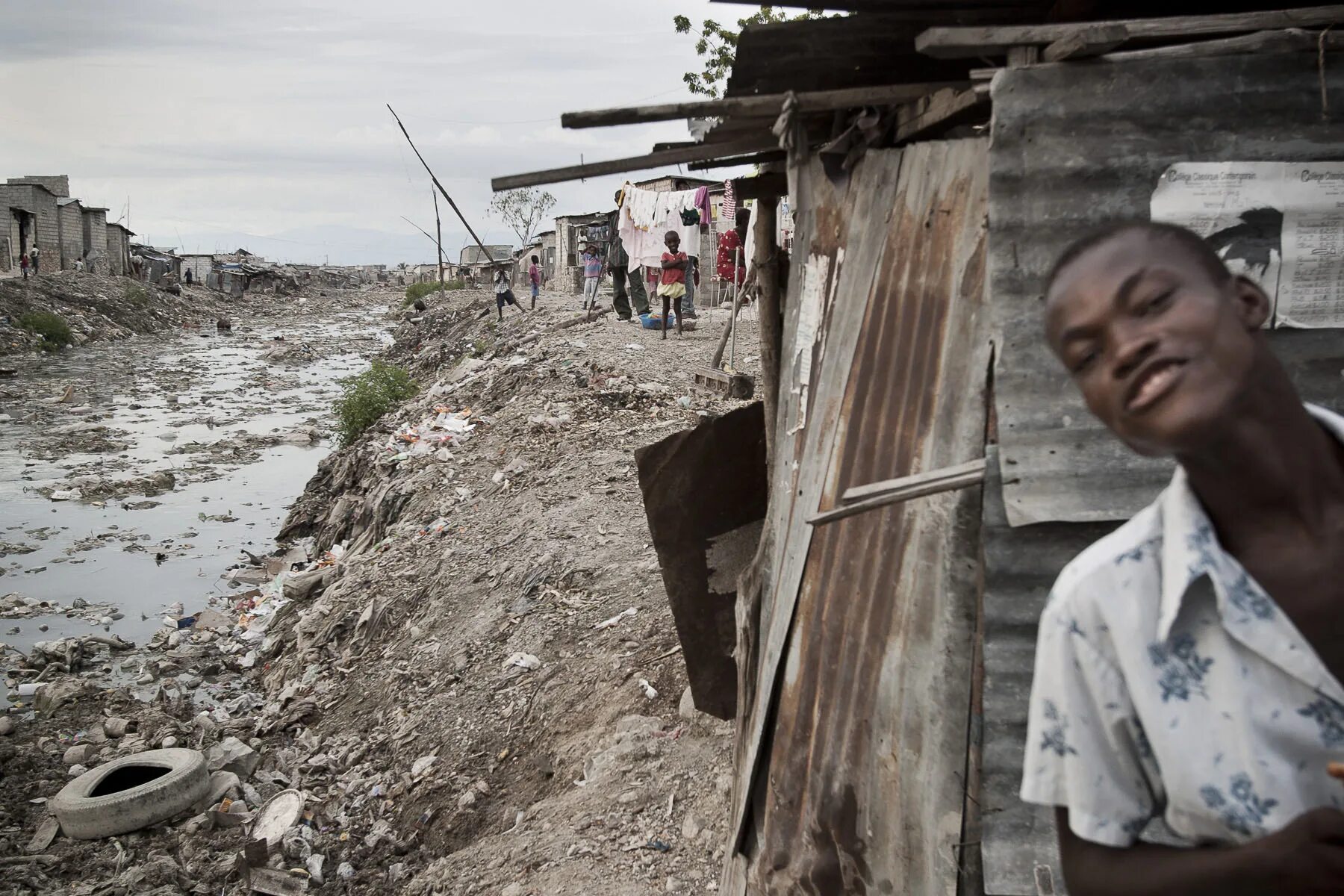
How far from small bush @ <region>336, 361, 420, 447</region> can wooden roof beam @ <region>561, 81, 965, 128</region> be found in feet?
38.7

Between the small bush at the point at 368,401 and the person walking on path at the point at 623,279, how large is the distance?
3.50m

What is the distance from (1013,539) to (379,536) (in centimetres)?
768

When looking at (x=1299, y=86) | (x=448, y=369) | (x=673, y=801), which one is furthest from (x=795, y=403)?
(x=448, y=369)

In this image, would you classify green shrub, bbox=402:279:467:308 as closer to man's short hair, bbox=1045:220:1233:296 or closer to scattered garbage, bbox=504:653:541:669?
scattered garbage, bbox=504:653:541:669

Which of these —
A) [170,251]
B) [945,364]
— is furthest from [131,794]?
[170,251]

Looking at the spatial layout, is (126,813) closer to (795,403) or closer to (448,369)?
(795,403)

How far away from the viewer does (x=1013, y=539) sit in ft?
7.39

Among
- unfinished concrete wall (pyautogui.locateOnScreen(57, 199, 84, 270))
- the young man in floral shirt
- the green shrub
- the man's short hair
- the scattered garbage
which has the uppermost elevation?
unfinished concrete wall (pyautogui.locateOnScreen(57, 199, 84, 270))

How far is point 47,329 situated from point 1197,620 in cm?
2950

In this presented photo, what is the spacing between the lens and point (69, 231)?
37688 mm

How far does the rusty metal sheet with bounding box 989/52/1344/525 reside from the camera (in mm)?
2104

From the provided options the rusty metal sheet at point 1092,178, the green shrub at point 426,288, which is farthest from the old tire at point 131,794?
the green shrub at point 426,288

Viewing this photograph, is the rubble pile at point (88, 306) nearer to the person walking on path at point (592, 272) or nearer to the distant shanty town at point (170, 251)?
the distant shanty town at point (170, 251)

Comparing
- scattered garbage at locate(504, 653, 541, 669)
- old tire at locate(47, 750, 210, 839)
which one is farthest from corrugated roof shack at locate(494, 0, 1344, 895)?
old tire at locate(47, 750, 210, 839)
